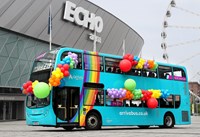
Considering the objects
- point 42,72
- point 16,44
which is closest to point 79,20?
point 16,44

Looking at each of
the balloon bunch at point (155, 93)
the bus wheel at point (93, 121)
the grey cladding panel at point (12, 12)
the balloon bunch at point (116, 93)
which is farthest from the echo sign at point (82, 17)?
the bus wheel at point (93, 121)

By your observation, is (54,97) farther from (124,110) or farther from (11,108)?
(11,108)

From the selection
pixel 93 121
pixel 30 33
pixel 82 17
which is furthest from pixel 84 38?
pixel 93 121

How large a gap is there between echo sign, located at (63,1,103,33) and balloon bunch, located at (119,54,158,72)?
19.5m

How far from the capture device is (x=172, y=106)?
21406 millimetres

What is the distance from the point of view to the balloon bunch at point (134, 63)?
1878 cm

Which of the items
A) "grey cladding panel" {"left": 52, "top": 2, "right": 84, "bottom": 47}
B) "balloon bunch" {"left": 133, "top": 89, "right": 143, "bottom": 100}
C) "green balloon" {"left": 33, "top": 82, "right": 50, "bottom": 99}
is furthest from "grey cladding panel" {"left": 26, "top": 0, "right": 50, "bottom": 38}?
"green balloon" {"left": 33, "top": 82, "right": 50, "bottom": 99}

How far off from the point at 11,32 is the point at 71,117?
62.4ft

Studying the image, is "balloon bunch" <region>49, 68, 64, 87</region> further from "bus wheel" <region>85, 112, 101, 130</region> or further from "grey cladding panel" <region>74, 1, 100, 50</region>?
"grey cladding panel" <region>74, 1, 100, 50</region>

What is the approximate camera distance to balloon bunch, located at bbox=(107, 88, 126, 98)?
1808cm

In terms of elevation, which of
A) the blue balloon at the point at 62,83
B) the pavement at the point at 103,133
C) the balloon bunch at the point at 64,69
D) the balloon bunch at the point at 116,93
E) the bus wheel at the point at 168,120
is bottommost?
the pavement at the point at 103,133

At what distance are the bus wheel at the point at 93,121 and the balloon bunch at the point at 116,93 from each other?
1212mm

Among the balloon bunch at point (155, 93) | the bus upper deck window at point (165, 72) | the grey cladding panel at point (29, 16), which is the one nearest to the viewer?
the balloon bunch at point (155, 93)

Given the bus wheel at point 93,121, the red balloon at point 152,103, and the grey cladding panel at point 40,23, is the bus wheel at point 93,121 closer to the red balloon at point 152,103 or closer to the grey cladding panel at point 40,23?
the red balloon at point 152,103
